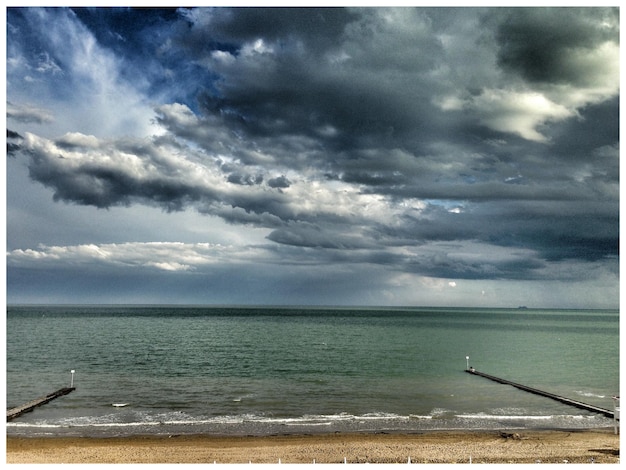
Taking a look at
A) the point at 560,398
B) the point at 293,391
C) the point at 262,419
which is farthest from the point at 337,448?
the point at 560,398

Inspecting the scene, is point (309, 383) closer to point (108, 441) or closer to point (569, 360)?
point (108, 441)

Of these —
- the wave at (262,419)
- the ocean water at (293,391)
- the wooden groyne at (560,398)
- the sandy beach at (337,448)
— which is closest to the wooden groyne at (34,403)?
the ocean water at (293,391)

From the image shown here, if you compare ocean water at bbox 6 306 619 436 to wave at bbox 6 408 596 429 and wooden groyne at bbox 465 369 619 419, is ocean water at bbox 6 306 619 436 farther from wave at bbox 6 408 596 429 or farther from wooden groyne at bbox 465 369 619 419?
wooden groyne at bbox 465 369 619 419

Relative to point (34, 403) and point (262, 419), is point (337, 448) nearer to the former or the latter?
point (262, 419)

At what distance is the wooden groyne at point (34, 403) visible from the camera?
56.4ft

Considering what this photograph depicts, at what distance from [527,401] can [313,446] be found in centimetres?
1190

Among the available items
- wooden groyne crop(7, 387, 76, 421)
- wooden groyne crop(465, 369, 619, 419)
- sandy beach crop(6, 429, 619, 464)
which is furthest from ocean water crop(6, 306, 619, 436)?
sandy beach crop(6, 429, 619, 464)

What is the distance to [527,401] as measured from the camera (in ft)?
67.3

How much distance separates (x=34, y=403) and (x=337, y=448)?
13.0 meters

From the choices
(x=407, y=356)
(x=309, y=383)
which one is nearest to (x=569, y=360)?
(x=407, y=356)

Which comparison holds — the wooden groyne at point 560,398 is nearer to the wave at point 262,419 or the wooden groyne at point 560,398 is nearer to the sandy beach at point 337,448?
the wave at point 262,419

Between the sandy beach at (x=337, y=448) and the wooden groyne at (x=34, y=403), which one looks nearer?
the sandy beach at (x=337, y=448)

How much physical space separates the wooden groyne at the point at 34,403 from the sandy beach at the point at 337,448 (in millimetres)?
3479

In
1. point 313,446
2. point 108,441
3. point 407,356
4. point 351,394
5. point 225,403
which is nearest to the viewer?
point 313,446
